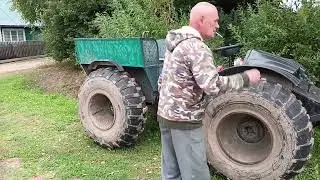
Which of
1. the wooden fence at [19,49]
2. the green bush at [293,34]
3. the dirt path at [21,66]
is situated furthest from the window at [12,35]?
the green bush at [293,34]

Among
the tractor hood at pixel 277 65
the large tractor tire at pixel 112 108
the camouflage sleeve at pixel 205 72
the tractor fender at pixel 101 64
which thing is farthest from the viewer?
the tractor fender at pixel 101 64

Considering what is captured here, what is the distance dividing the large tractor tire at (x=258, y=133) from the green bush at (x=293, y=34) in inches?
61.8

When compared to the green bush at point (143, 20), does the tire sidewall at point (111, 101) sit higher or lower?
lower

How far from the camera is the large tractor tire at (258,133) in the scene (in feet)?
13.1

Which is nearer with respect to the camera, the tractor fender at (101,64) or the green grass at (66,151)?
the green grass at (66,151)

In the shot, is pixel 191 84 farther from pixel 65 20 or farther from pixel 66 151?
pixel 65 20

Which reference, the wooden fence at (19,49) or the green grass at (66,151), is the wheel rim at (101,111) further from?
the wooden fence at (19,49)

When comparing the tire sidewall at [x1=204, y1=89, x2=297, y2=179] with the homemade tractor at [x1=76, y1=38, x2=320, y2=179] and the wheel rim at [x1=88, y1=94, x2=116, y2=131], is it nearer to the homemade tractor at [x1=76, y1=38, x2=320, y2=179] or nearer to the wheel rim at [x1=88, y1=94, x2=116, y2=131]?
the homemade tractor at [x1=76, y1=38, x2=320, y2=179]

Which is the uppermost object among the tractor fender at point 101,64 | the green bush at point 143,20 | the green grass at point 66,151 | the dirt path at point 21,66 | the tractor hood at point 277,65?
the green bush at point 143,20

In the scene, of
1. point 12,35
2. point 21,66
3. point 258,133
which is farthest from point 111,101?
point 12,35

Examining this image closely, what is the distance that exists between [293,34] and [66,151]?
128 inches

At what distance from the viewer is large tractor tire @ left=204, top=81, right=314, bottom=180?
3.98 m

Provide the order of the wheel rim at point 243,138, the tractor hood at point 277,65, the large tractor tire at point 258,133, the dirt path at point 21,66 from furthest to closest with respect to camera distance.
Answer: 1. the dirt path at point 21,66
2. the wheel rim at point 243,138
3. the tractor hood at point 277,65
4. the large tractor tire at point 258,133

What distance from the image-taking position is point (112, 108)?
230 inches
